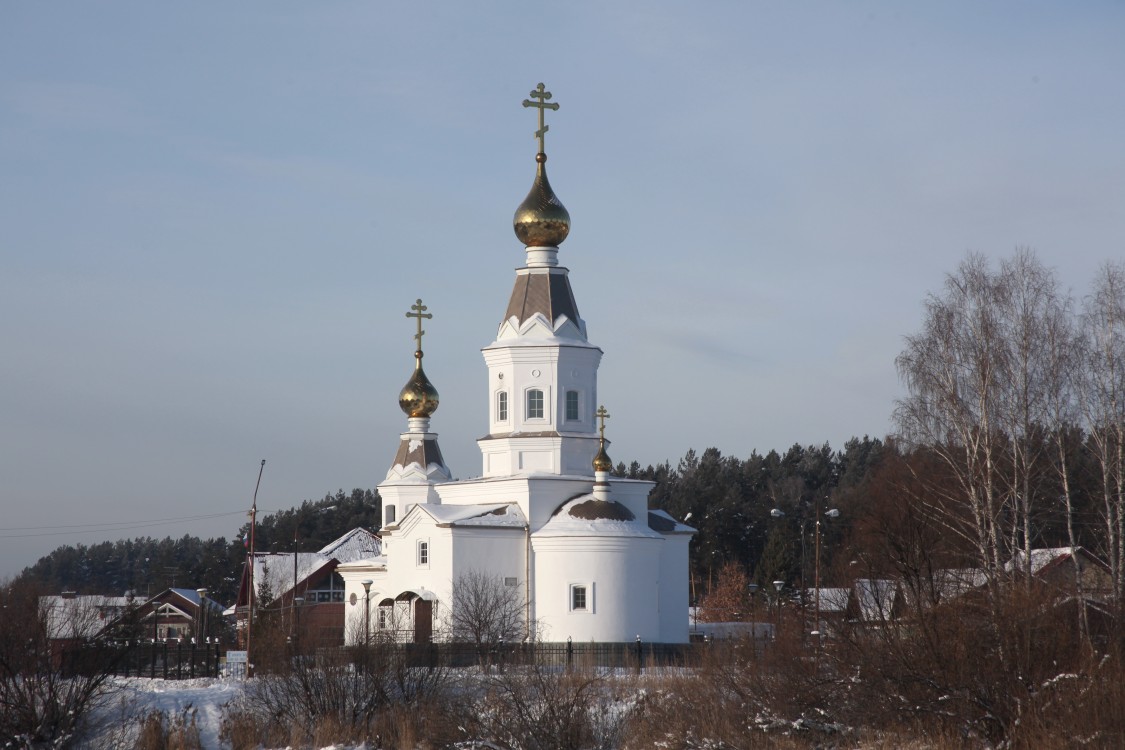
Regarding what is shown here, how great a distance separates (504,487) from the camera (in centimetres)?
3538

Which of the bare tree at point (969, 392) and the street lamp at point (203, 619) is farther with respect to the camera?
the street lamp at point (203, 619)

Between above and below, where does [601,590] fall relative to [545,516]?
below

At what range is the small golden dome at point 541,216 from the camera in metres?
35.9

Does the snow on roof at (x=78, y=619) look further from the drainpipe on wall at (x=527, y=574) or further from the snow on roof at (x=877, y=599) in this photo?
the drainpipe on wall at (x=527, y=574)

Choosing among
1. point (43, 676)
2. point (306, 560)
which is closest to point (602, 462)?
point (43, 676)

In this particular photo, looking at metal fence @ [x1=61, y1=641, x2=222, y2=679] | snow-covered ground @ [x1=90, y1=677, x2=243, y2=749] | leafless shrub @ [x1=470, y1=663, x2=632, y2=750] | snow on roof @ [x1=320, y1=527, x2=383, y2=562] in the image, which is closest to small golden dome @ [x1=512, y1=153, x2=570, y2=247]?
metal fence @ [x1=61, y1=641, x2=222, y2=679]

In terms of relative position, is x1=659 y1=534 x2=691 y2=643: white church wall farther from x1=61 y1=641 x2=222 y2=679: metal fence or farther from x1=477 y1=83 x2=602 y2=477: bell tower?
x1=61 y1=641 x2=222 y2=679: metal fence

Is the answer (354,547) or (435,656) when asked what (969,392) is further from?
(354,547)

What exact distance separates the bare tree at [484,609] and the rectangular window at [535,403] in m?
4.04

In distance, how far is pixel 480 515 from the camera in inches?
1364

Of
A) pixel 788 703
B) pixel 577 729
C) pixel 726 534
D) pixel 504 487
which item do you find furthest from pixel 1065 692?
pixel 726 534

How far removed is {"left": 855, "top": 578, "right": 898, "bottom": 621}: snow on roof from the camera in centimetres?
1773

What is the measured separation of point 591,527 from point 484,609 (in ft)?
10.8

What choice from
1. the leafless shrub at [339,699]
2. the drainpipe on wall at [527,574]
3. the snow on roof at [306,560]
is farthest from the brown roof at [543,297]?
the snow on roof at [306,560]
